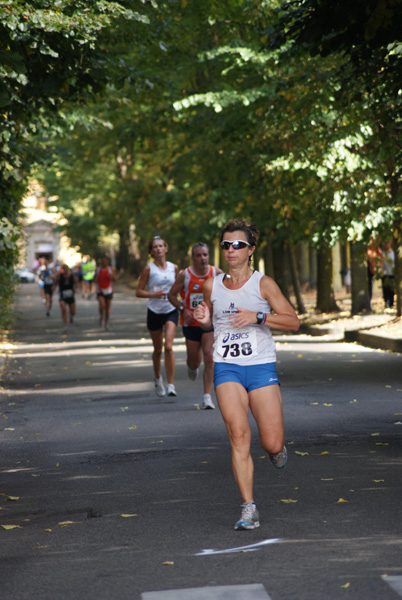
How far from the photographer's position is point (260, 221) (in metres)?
28.8

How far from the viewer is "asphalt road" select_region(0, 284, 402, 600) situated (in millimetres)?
5230

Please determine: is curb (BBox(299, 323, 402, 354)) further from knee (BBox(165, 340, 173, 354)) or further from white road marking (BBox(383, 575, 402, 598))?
white road marking (BBox(383, 575, 402, 598))

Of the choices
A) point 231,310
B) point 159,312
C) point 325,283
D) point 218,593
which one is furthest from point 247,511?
point 325,283

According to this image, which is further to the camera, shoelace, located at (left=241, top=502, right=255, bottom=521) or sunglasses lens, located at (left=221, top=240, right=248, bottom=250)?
sunglasses lens, located at (left=221, top=240, right=248, bottom=250)

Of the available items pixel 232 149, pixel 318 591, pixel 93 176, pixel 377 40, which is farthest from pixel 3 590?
pixel 93 176

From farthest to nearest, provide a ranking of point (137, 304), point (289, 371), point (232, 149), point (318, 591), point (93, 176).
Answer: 1. point (93, 176)
2. point (137, 304)
3. point (232, 149)
4. point (289, 371)
5. point (318, 591)

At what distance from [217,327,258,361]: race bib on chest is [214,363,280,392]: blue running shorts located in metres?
0.07

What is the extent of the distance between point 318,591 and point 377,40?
21.2ft

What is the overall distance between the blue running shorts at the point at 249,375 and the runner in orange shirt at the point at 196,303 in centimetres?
508

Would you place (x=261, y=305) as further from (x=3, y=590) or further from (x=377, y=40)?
(x=377, y=40)

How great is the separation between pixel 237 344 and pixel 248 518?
1.06 metres

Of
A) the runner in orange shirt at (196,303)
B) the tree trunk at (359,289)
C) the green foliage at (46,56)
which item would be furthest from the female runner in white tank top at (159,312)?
the tree trunk at (359,289)

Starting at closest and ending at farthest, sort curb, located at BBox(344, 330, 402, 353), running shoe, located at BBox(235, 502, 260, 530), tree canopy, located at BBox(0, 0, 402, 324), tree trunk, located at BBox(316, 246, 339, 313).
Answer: running shoe, located at BBox(235, 502, 260, 530) → tree canopy, located at BBox(0, 0, 402, 324) → curb, located at BBox(344, 330, 402, 353) → tree trunk, located at BBox(316, 246, 339, 313)

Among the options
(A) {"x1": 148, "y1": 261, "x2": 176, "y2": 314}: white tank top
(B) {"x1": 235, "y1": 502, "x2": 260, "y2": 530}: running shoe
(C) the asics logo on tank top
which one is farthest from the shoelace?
(A) {"x1": 148, "y1": 261, "x2": 176, "y2": 314}: white tank top
